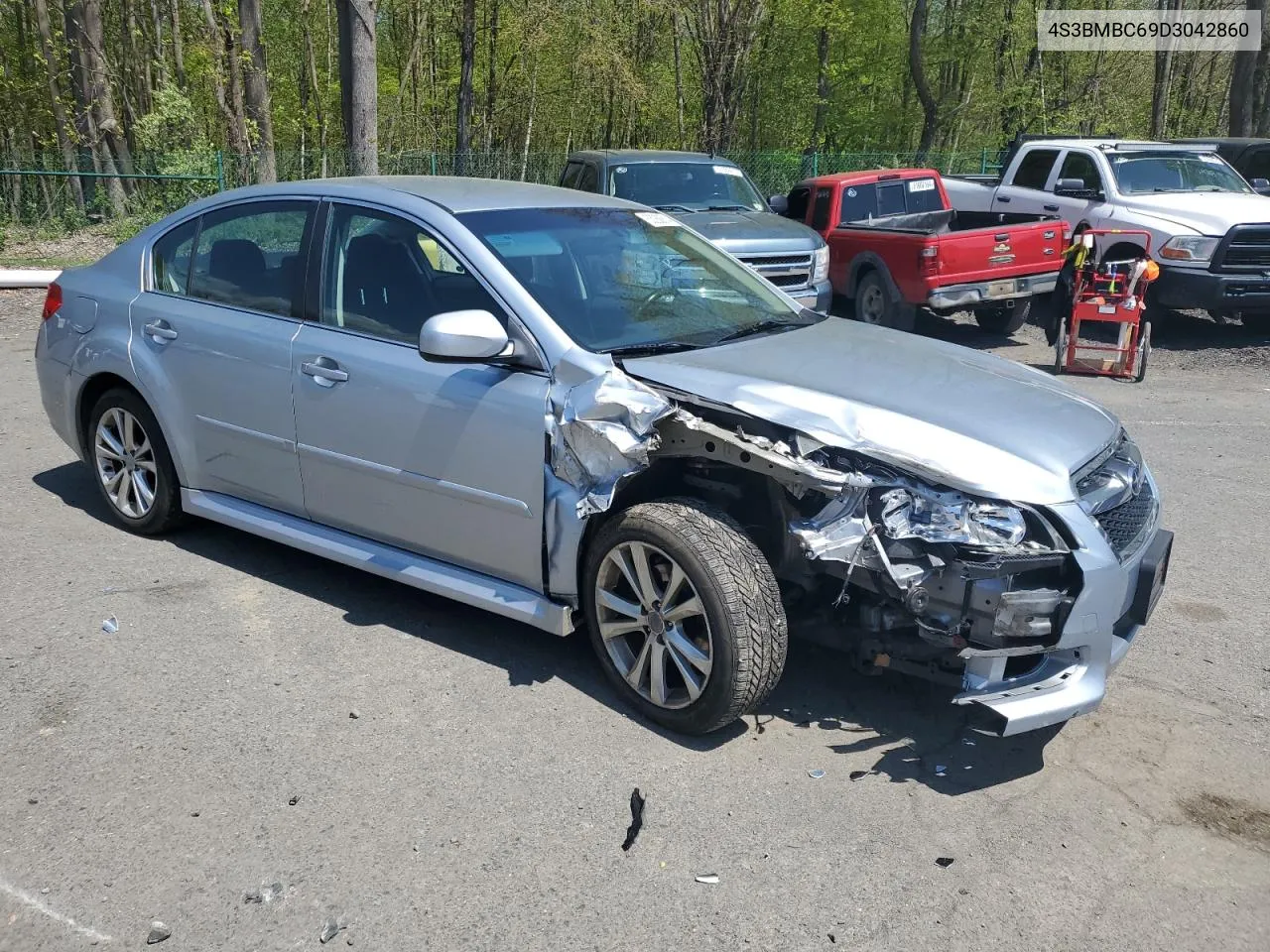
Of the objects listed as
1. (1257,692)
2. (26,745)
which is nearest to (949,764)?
(1257,692)

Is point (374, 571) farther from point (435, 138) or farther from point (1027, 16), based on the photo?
point (1027, 16)

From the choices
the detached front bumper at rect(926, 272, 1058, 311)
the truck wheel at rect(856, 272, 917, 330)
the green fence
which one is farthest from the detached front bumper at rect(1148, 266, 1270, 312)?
the green fence

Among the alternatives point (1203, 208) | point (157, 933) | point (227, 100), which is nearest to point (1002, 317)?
point (1203, 208)

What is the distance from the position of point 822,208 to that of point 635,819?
1101cm

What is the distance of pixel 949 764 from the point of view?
3.79 metres

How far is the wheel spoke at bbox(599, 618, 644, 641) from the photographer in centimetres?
392

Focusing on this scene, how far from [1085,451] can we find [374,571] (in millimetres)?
2714

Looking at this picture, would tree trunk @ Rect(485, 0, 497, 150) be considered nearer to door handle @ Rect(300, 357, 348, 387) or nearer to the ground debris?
door handle @ Rect(300, 357, 348, 387)

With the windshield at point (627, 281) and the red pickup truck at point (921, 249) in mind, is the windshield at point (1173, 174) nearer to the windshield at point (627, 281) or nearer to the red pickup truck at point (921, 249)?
the red pickup truck at point (921, 249)

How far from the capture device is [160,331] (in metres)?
5.23

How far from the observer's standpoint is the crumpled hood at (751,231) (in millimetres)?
11031

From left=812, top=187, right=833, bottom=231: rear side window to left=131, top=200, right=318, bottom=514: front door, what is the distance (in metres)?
9.14

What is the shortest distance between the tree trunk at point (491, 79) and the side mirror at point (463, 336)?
90.1 ft

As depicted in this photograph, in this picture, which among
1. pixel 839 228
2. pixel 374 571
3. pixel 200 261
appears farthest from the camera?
pixel 839 228
